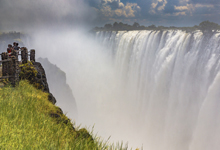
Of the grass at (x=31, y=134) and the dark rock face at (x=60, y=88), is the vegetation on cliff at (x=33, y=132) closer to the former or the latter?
the grass at (x=31, y=134)

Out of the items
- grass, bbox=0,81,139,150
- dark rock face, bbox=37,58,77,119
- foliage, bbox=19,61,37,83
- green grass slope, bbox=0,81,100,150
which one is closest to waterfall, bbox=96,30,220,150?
foliage, bbox=19,61,37,83

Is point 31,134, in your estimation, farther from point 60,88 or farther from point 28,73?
point 60,88

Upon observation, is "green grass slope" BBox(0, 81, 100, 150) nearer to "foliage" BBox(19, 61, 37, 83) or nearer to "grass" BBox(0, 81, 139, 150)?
"grass" BBox(0, 81, 139, 150)

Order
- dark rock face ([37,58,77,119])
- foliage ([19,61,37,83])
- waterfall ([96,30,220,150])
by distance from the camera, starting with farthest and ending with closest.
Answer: dark rock face ([37,58,77,119]), waterfall ([96,30,220,150]), foliage ([19,61,37,83])

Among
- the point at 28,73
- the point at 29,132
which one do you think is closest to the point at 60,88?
the point at 28,73

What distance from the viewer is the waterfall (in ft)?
66.7

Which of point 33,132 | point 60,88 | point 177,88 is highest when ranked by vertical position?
point 33,132

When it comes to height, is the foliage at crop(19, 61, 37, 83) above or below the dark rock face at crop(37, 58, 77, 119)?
above

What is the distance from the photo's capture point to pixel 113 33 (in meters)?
53.0

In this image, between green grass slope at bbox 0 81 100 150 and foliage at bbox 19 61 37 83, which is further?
foliage at bbox 19 61 37 83

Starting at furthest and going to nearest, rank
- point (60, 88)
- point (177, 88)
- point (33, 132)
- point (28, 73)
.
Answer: point (60, 88)
point (177, 88)
point (28, 73)
point (33, 132)

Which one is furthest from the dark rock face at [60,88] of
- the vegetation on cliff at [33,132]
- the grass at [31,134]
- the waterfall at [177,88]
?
the grass at [31,134]

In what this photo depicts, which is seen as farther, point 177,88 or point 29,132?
point 177,88

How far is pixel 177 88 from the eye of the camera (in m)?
26.1
